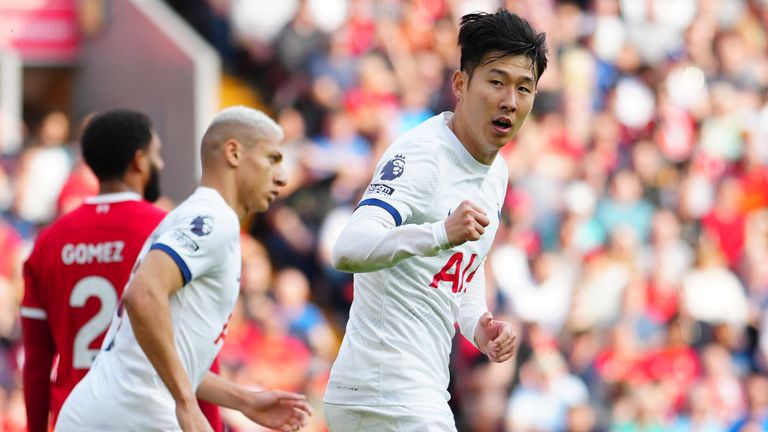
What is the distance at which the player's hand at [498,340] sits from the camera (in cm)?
515

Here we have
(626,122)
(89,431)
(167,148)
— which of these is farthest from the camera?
(626,122)

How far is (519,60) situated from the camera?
511cm

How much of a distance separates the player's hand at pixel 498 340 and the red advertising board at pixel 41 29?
8.22 meters

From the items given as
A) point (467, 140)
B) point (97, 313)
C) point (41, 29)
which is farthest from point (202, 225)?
point (41, 29)

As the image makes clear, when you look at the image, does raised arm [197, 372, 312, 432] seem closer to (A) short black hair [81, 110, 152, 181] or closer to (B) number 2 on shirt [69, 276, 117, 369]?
(B) number 2 on shirt [69, 276, 117, 369]

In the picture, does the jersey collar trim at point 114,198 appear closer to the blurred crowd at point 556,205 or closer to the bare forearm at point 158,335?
the bare forearm at point 158,335

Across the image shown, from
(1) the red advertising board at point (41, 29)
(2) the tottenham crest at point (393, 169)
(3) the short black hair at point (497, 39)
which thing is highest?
(3) the short black hair at point (497, 39)

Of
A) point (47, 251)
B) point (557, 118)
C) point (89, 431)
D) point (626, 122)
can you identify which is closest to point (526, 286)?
point (557, 118)

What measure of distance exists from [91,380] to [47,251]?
1102mm

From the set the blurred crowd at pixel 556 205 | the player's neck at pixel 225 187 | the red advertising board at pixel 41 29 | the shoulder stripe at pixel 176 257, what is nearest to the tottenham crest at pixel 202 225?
the shoulder stripe at pixel 176 257

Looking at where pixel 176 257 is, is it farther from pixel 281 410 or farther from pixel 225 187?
pixel 281 410

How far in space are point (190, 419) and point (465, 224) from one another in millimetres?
1137

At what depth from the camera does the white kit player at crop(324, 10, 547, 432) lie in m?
4.82

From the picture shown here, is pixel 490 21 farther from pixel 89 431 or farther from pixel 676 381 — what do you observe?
pixel 676 381
